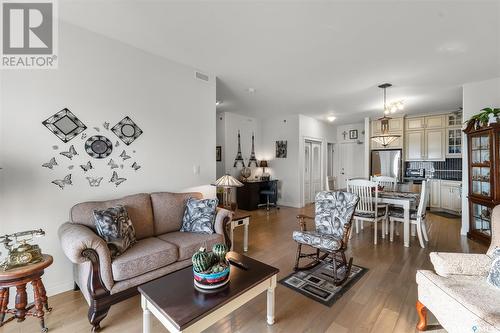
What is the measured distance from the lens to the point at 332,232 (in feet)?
9.23

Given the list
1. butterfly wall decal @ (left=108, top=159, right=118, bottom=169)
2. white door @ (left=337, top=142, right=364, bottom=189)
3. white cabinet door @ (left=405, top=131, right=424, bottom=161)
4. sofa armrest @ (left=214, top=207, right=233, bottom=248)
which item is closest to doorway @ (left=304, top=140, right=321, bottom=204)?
white door @ (left=337, top=142, right=364, bottom=189)

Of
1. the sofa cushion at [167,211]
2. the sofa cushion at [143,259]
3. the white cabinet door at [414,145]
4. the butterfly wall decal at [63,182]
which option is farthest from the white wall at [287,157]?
the butterfly wall decal at [63,182]

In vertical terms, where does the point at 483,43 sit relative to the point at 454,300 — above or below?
above

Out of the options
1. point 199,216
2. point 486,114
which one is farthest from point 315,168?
point 199,216

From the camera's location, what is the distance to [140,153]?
2857 mm

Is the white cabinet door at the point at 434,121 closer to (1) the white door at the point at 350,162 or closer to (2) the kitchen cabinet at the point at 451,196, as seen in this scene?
(2) the kitchen cabinet at the point at 451,196

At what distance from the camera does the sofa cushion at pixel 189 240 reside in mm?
2314

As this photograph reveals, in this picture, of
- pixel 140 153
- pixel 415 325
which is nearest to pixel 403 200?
pixel 415 325

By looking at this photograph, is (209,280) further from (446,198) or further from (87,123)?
(446,198)

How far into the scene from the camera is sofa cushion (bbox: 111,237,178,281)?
6.24 ft

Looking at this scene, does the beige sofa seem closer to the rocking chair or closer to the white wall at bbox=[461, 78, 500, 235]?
the rocking chair

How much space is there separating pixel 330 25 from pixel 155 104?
2.29 m

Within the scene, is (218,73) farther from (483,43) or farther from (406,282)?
(406,282)

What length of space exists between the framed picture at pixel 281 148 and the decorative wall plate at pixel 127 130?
4.55 meters
